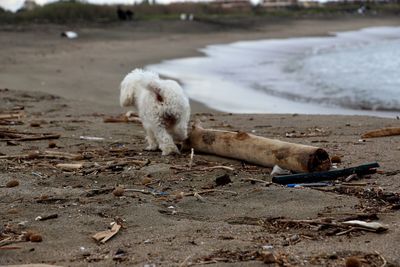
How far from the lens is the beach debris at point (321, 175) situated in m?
Result: 4.83

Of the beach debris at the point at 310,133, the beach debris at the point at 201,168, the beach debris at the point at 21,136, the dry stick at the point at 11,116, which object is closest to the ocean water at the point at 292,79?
→ the beach debris at the point at 310,133

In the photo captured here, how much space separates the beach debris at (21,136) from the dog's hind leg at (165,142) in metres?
1.54

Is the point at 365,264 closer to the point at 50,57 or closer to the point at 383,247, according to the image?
the point at 383,247

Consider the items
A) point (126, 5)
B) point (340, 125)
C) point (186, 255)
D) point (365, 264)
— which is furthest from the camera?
point (126, 5)

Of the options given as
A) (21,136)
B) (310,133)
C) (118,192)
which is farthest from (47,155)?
(310,133)

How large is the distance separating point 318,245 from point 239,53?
2195 cm

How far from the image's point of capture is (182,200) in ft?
14.7

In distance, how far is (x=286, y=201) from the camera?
434cm

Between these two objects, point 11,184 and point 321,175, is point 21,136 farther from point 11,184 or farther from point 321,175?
point 321,175

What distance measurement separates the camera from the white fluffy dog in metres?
6.39

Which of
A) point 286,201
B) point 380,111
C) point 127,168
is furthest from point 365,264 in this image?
point 380,111

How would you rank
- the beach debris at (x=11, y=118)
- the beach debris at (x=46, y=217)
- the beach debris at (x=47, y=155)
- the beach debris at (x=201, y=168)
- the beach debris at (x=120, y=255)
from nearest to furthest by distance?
the beach debris at (x=120, y=255)
the beach debris at (x=46, y=217)
the beach debris at (x=201, y=168)
the beach debris at (x=47, y=155)
the beach debris at (x=11, y=118)

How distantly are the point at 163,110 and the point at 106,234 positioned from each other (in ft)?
9.41

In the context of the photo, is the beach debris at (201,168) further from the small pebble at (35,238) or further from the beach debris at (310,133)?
the beach debris at (310,133)
